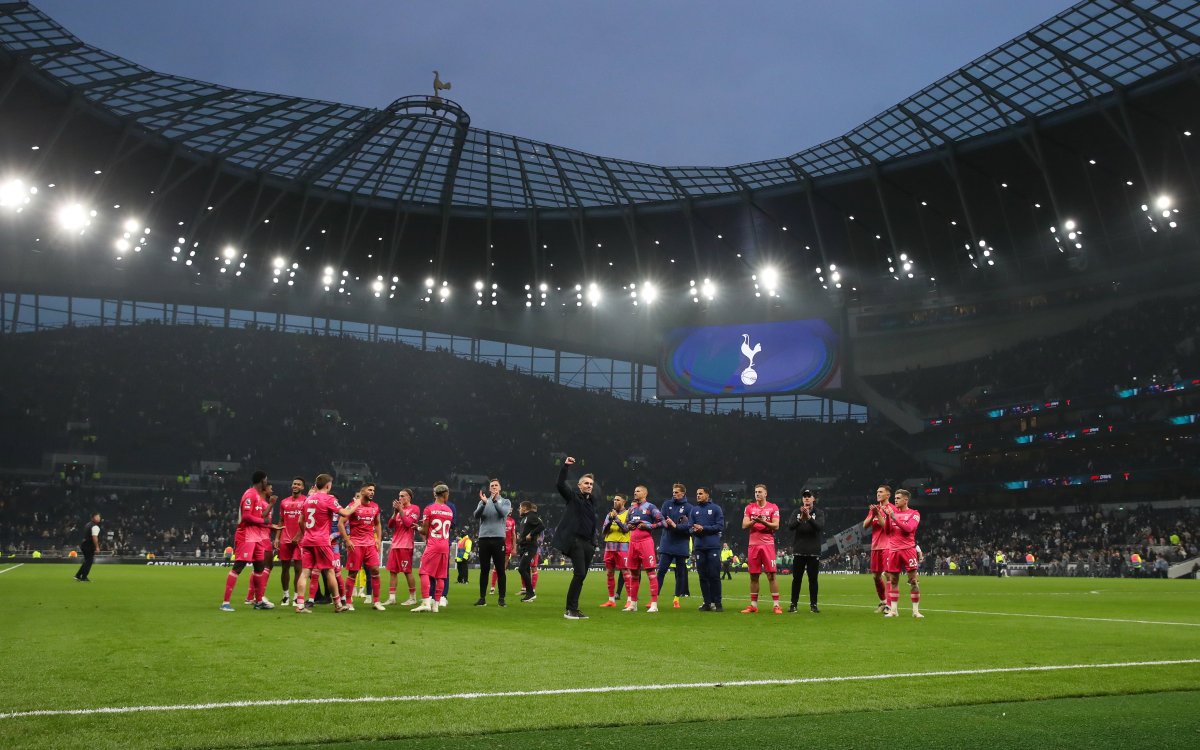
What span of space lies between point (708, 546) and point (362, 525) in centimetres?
597

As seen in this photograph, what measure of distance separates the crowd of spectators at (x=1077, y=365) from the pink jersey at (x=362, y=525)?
51.1m

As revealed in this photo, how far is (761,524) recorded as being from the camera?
1617cm

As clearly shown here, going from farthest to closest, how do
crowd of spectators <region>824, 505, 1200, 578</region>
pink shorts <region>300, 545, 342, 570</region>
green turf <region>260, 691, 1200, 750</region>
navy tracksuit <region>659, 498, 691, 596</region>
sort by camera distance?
crowd of spectators <region>824, 505, 1200, 578</region> < navy tracksuit <region>659, 498, 691, 596</region> < pink shorts <region>300, 545, 342, 570</region> < green turf <region>260, 691, 1200, 750</region>

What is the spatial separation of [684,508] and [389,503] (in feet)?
147

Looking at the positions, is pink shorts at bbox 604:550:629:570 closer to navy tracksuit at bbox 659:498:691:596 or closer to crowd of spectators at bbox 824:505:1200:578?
navy tracksuit at bbox 659:498:691:596

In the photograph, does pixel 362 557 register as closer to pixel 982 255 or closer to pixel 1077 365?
pixel 982 255

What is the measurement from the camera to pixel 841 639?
35.2ft

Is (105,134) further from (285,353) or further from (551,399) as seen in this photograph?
(551,399)

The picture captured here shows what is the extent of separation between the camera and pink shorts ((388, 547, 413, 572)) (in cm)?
1544

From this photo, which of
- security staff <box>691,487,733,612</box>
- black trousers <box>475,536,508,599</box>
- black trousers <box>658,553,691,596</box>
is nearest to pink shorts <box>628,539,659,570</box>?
black trousers <box>658,553,691,596</box>

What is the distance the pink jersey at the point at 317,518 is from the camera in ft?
47.2

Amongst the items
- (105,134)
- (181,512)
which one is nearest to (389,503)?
(181,512)

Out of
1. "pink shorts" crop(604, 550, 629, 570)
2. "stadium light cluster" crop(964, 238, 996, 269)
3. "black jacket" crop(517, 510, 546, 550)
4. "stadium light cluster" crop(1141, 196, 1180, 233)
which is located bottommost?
"pink shorts" crop(604, 550, 629, 570)

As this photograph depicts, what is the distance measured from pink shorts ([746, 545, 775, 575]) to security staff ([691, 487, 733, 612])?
1.96 feet
